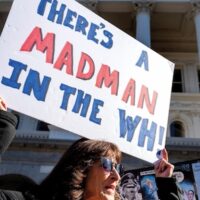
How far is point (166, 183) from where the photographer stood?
9.10ft

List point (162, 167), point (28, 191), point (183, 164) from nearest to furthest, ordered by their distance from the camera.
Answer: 1. point (28, 191)
2. point (162, 167)
3. point (183, 164)

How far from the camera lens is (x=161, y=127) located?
4.10m

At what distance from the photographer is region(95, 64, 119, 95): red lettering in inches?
154

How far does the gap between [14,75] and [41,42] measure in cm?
59

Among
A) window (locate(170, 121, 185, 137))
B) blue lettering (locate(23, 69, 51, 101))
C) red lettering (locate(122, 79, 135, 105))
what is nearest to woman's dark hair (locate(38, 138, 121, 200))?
blue lettering (locate(23, 69, 51, 101))

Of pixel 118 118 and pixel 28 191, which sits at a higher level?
pixel 118 118

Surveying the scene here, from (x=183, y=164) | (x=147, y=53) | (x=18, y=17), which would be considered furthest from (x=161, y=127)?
(x=183, y=164)

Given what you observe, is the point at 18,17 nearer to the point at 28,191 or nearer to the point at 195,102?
the point at 28,191

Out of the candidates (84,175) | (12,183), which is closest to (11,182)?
(12,183)

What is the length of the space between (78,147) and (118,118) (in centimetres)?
143

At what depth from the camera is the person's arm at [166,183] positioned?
8.89 feet

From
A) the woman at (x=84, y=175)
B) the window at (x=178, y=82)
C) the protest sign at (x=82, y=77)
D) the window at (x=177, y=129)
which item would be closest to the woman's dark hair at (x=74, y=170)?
the woman at (x=84, y=175)

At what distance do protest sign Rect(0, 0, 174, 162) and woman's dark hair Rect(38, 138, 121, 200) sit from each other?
932 millimetres

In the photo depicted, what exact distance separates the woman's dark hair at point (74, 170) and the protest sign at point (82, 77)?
932 millimetres
